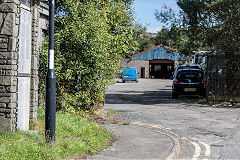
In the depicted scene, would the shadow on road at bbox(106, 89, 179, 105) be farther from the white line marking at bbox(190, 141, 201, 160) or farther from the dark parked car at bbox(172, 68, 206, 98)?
the white line marking at bbox(190, 141, 201, 160)

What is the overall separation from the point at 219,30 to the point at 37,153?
1445 cm

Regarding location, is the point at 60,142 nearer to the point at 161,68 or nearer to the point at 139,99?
the point at 139,99

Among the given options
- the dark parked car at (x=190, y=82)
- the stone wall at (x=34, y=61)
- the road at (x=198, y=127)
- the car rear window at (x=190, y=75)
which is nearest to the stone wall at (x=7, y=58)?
the stone wall at (x=34, y=61)

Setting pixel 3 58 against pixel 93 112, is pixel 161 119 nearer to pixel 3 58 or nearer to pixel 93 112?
pixel 93 112

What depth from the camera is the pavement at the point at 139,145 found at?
661 cm

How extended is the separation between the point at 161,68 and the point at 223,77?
169 feet

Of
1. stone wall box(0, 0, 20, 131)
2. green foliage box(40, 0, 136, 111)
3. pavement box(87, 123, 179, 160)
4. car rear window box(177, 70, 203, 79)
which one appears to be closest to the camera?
pavement box(87, 123, 179, 160)

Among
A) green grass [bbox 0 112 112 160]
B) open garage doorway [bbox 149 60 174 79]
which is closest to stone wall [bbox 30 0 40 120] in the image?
green grass [bbox 0 112 112 160]

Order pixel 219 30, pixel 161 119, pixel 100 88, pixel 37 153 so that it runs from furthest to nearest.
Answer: pixel 219 30 < pixel 161 119 < pixel 100 88 < pixel 37 153

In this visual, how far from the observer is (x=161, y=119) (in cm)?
1173

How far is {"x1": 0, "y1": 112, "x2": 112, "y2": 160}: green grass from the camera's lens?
5.79 m

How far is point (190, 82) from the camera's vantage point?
18.8 metres

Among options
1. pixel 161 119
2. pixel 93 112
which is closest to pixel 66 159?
pixel 93 112

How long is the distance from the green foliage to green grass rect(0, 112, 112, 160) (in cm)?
161
